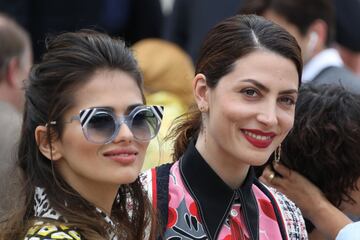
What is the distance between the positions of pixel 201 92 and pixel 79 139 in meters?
0.64

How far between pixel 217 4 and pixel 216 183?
4.04 m

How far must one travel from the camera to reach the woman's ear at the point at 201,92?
3539 millimetres

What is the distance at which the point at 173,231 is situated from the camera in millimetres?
3400

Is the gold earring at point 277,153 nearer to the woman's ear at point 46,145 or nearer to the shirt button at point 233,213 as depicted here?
the shirt button at point 233,213

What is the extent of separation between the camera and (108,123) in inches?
121

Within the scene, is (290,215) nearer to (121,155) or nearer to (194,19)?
(121,155)

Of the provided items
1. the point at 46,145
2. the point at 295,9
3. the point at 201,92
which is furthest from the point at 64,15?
the point at 46,145

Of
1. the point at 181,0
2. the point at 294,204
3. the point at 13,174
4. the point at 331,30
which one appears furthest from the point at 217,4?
the point at 13,174

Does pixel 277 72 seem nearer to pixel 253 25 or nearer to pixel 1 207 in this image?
pixel 253 25

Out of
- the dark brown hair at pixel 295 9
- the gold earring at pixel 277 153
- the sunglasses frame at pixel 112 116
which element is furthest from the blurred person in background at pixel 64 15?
the sunglasses frame at pixel 112 116

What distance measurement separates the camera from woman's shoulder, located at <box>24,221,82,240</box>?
9.64 feet

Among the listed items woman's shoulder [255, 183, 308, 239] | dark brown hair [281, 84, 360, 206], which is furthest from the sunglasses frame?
dark brown hair [281, 84, 360, 206]

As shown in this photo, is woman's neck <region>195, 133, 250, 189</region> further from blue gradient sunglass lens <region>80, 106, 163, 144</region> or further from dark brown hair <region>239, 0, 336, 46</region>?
dark brown hair <region>239, 0, 336, 46</region>

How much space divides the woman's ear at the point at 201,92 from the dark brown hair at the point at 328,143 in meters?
0.51
